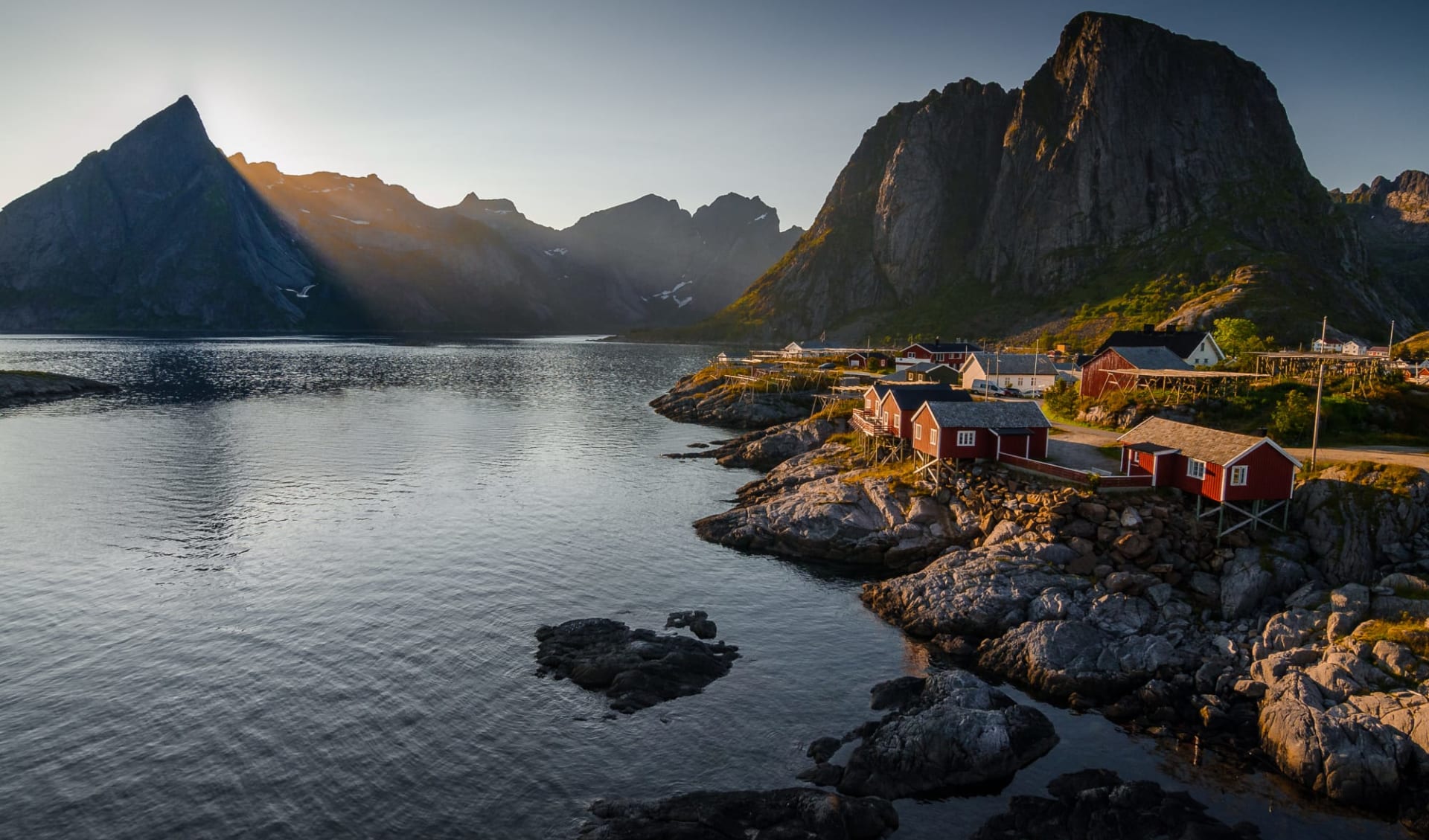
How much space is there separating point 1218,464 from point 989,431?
14503 mm

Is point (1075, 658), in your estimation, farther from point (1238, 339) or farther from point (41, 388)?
point (41, 388)

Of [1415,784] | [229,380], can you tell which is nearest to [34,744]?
[1415,784]

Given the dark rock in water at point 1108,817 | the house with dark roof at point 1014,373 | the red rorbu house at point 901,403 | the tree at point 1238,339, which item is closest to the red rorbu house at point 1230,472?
the red rorbu house at point 901,403

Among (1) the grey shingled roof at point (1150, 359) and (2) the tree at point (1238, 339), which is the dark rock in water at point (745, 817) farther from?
(2) the tree at point (1238, 339)

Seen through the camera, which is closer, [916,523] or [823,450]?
[916,523]

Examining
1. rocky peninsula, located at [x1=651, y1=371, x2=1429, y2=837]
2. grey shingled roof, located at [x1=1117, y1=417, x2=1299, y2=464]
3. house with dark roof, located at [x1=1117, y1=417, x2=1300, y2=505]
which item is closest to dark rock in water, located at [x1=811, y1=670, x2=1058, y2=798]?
rocky peninsula, located at [x1=651, y1=371, x2=1429, y2=837]

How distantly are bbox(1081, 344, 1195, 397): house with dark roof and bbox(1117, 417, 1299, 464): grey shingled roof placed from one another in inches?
1120

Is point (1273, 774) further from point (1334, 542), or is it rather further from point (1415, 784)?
point (1334, 542)

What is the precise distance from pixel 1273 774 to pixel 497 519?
159ft

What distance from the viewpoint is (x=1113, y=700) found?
32344 millimetres

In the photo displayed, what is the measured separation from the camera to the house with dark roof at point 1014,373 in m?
100

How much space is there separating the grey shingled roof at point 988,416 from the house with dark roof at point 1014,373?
46217mm

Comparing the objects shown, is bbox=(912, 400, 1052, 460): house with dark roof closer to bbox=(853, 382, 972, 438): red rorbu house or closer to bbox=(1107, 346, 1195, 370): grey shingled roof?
bbox=(853, 382, 972, 438): red rorbu house

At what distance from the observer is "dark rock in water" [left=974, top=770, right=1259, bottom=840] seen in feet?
79.3
